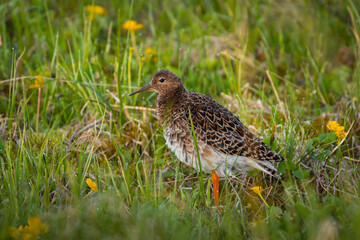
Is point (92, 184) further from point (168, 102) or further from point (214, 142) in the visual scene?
point (168, 102)

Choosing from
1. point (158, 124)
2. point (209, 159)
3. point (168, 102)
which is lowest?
point (158, 124)

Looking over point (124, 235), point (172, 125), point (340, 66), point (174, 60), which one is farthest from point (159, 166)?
point (340, 66)

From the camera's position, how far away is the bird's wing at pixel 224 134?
3.80 m

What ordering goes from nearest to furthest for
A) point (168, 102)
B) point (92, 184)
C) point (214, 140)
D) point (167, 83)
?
point (92, 184)
point (214, 140)
point (168, 102)
point (167, 83)

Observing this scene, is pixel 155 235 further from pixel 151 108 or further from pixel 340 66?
pixel 340 66

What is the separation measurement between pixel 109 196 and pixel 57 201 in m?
0.47

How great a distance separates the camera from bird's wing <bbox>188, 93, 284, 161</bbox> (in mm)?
3797

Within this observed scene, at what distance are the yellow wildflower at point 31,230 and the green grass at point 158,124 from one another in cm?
5

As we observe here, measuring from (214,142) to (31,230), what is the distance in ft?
5.62

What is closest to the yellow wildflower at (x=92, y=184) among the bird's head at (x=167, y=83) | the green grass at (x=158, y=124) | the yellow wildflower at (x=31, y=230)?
the green grass at (x=158, y=124)

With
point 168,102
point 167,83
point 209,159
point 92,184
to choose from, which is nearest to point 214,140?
point 209,159

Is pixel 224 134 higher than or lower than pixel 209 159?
higher

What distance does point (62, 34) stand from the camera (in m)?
6.36

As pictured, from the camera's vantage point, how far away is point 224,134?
3.89 metres
